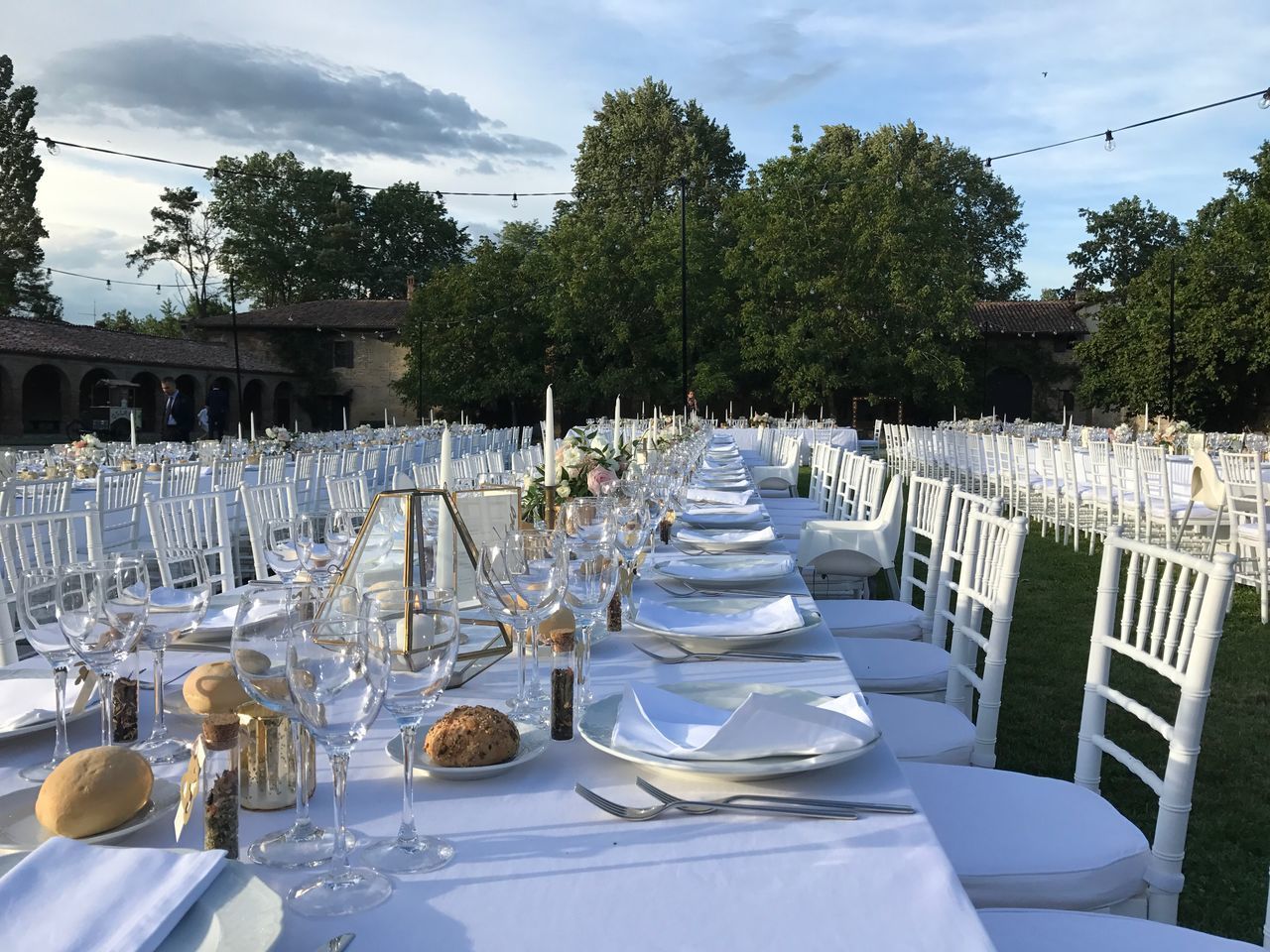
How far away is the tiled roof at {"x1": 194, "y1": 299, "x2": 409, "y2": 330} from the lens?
36.8 m

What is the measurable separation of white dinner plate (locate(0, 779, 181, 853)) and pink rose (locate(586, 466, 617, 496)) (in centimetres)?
189

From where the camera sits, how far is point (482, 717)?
125 centimetres

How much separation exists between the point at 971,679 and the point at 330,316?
124 feet

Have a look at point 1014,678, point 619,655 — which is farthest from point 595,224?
point 619,655

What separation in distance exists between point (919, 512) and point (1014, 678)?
1.14 metres

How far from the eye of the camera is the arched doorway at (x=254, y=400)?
36.4 m

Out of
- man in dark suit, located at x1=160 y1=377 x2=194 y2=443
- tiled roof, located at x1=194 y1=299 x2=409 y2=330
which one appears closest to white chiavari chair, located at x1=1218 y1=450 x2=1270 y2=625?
man in dark suit, located at x1=160 y1=377 x2=194 y2=443

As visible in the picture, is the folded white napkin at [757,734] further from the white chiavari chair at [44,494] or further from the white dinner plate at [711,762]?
the white chiavari chair at [44,494]

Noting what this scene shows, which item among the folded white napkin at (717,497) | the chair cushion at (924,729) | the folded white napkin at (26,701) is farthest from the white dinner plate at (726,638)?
the folded white napkin at (717,497)

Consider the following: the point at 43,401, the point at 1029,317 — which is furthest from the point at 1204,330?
the point at 43,401

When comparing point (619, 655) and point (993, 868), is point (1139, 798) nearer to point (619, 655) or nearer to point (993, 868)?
point (993, 868)

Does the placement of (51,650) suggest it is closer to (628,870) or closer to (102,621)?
(102,621)

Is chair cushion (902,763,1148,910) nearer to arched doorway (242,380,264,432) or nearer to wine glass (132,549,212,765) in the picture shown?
wine glass (132,549,212,765)

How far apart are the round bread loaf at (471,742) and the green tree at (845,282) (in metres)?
27.3
